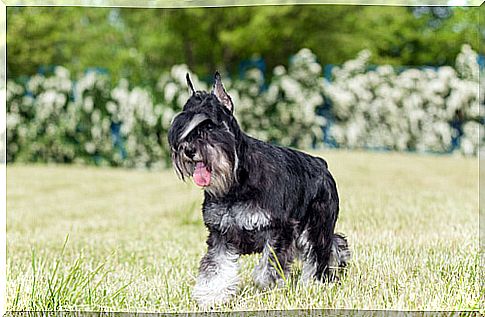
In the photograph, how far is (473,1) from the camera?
2297mm

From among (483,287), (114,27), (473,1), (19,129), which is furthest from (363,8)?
(483,287)

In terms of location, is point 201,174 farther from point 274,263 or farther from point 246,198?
point 274,263

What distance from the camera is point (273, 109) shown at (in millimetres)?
5840

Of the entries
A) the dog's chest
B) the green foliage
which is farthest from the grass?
the green foliage

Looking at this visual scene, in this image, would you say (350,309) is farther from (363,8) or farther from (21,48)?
(363,8)

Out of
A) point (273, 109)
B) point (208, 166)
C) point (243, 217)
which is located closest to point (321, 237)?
point (243, 217)

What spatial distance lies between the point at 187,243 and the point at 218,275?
1136 millimetres

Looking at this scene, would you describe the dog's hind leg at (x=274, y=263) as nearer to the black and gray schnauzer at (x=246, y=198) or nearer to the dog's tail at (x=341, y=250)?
the black and gray schnauzer at (x=246, y=198)

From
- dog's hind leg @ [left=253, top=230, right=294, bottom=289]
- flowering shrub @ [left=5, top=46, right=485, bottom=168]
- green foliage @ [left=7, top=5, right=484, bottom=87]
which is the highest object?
green foliage @ [left=7, top=5, right=484, bottom=87]

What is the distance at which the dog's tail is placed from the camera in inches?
90.7

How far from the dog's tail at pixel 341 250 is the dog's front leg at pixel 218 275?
0.39m

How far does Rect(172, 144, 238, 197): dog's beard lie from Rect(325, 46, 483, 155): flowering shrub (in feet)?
13.0

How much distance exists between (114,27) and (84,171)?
1333 mm

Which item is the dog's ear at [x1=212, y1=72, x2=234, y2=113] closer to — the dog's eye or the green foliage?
the dog's eye
